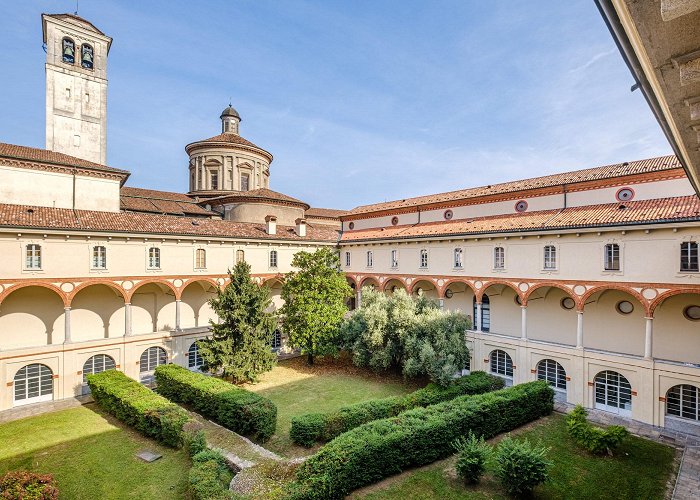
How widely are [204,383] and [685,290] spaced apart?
2098cm

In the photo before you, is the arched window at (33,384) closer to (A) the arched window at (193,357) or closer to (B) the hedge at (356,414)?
(A) the arched window at (193,357)

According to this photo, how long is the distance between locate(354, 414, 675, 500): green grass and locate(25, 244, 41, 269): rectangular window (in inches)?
710

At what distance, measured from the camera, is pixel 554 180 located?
23.0 metres

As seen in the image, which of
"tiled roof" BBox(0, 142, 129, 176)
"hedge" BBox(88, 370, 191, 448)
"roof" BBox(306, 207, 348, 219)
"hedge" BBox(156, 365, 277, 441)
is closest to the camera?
"hedge" BBox(88, 370, 191, 448)

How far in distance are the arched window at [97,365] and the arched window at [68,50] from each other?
2275 centimetres

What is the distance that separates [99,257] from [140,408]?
9.43 metres

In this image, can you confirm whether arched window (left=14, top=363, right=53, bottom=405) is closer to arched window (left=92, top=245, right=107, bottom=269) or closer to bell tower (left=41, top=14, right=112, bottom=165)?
arched window (left=92, top=245, right=107, bottom=269)

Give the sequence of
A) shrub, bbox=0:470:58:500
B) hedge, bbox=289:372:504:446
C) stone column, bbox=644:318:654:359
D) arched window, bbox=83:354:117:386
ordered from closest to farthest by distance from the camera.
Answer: shrub, bbox=0:470:58:500 → hedge, bbox=289:372:504:446 → stone column, bbox=644:318:654:359 → arched window, bbox=83:354:117:386

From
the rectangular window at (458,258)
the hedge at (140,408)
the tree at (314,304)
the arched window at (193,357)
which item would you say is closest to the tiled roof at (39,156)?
the arched window at (193,357)

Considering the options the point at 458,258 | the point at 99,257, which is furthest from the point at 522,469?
the point at 99,257

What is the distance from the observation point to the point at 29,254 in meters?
17.8

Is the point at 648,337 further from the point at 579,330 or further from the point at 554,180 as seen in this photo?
the point at 554,180

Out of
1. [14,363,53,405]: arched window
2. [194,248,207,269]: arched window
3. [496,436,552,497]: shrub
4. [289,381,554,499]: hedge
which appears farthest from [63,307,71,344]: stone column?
[496,436,552,497]: shrub

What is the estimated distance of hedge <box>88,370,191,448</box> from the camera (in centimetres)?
1330
